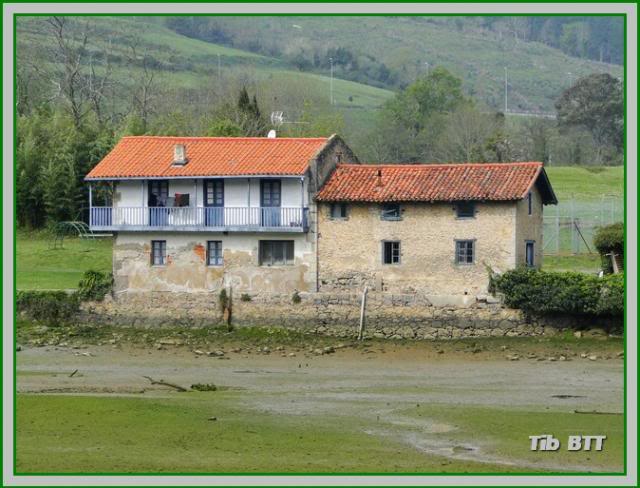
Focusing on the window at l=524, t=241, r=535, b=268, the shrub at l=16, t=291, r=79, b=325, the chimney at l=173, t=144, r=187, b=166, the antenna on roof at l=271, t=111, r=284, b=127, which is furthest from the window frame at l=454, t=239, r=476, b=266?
the antenna on roof at l=271, t=111, r=284, b=127

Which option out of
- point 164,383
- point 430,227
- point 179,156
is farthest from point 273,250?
point 164,383

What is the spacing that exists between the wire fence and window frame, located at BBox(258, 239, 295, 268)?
15062 mm

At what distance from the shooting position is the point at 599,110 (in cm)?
12875

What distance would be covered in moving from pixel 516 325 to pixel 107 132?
3362 cm

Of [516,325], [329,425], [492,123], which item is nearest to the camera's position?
[329,425]

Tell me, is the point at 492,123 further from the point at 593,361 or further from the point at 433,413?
the point at 433,413

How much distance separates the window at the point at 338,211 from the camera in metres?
57.8

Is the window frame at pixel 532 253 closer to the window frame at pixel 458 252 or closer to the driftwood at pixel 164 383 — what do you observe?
the window frame at pixel 458 252

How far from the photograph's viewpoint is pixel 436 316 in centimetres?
5531

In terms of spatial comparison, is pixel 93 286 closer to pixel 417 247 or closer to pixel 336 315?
pixel 336 315

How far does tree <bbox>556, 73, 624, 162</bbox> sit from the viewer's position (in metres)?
127

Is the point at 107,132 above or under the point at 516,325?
above

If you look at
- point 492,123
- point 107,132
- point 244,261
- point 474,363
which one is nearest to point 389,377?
point 474,363

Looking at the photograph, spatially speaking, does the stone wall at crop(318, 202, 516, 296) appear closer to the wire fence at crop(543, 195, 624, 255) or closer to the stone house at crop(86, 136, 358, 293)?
the stone house at crop(86, 136, 358, 293)
